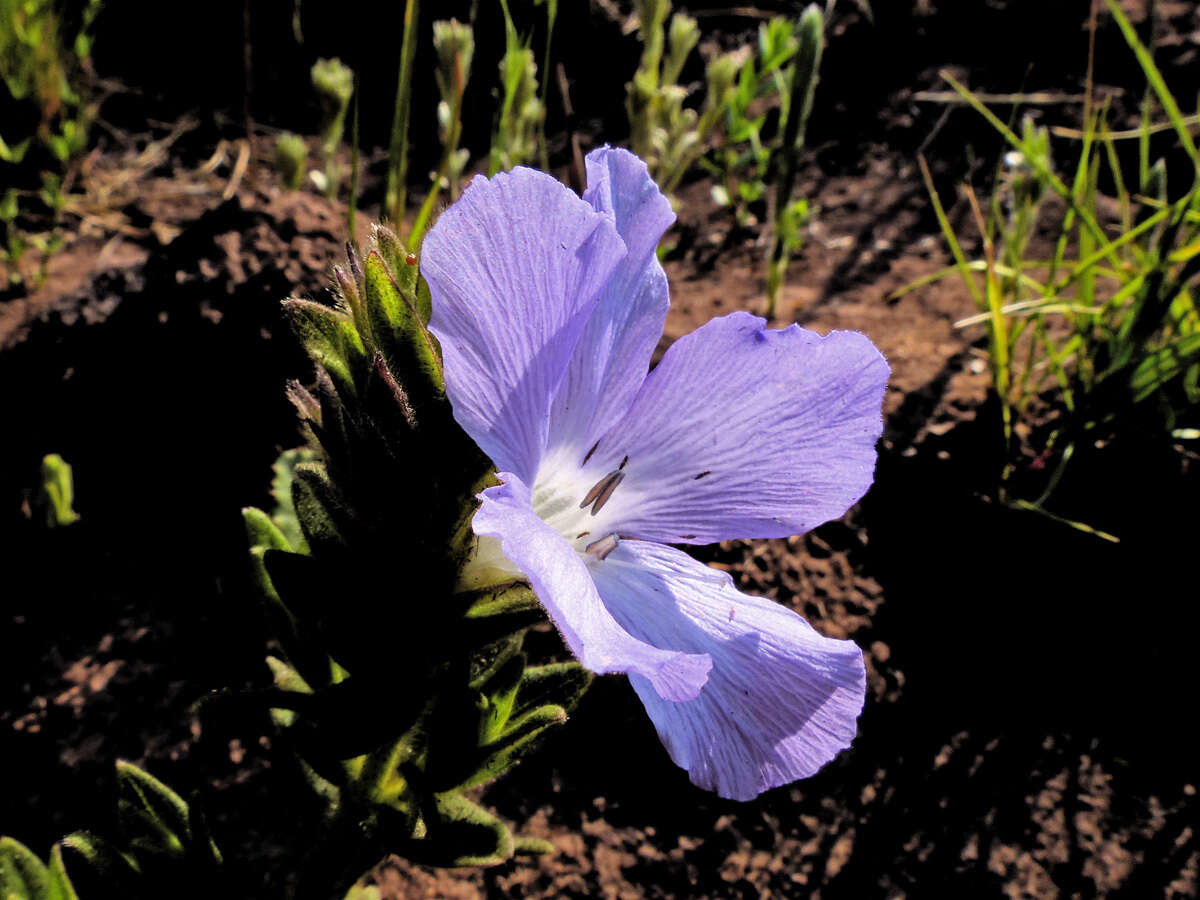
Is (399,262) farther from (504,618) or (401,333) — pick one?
(504,618)

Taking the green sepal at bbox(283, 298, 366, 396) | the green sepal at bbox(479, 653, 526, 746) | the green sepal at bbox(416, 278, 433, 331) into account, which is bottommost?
the green sepal at bbox(479, 653, 526, 746)

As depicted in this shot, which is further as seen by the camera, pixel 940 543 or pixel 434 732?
pixel 940 543

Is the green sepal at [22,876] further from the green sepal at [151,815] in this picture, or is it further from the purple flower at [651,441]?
the purple flower at [651,441]

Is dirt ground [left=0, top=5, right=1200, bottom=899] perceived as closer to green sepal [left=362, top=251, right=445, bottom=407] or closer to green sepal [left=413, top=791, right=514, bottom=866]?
green sepal [left=413, top=791, right=514, bottom=866]

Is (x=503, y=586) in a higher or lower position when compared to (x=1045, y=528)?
higher

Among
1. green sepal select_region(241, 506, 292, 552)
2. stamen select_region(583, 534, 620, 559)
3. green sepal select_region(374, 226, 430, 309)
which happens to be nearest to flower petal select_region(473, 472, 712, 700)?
stamen select_region(583, 534, 620, 559)

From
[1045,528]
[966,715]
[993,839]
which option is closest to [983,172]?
[1045,528]

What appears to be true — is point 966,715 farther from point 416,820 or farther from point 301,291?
point 301,291

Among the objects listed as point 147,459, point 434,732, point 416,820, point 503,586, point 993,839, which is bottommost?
point 993,839
